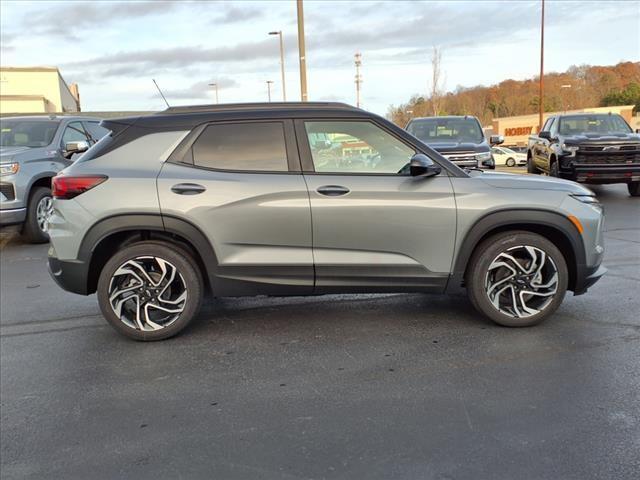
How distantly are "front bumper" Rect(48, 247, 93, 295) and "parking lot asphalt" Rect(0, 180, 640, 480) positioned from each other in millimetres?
465

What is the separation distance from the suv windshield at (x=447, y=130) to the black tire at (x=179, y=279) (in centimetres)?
862

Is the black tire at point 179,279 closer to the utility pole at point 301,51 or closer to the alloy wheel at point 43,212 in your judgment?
the alloy wheel at point 43,212

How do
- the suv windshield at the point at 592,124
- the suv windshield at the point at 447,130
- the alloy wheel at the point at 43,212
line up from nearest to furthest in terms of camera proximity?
1. the alloy wheel at the point at 43,212
2. the suv windshield at the point at 447,130
3. the suv windshield at the point at 592,124

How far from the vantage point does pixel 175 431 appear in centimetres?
303

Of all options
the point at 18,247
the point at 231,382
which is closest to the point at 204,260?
the point at 231,382

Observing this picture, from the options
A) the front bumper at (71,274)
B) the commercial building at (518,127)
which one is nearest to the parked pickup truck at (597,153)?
the front bumper at (71,274)

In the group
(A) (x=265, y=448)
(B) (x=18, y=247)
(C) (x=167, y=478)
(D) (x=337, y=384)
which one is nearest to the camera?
(C) (x=167, y=478)

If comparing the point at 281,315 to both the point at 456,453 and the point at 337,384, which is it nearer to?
the point at 337,384

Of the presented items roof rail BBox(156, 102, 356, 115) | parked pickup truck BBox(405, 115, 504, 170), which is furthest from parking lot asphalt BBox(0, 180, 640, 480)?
parked pickup truck BBox(405, 115, 504, 170)

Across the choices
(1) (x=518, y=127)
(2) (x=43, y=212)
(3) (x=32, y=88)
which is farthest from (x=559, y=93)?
(2) (x=43, y=212)

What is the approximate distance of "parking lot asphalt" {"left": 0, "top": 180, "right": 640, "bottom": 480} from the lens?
8.93 ft

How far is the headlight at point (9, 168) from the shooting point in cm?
809

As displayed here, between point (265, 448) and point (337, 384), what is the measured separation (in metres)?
0.80

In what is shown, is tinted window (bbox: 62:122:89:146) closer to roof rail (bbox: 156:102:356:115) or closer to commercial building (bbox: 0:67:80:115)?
roof rail (bbox: 156:102:356:115)
